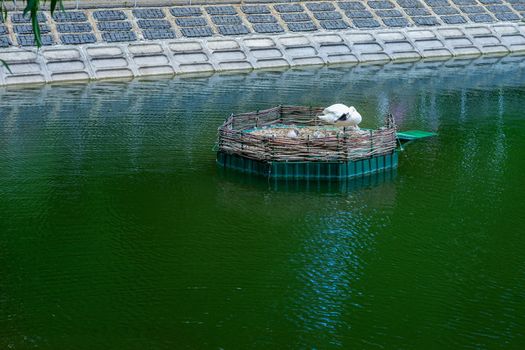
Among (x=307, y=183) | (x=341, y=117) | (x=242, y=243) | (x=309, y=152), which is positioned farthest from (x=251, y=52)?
(x=242, y=243)

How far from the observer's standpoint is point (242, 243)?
2827cm

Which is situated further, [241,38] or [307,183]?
[241,38]

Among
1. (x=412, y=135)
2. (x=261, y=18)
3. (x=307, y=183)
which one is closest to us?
(x=307, y=183)

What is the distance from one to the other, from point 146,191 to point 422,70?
3668 cm

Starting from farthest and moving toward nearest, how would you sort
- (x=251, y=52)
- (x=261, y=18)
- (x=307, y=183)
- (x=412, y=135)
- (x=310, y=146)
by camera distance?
(x=261, y=18) → (x=251, y=52) → (x=412, y=135) → (x=307, y=183) → (x=310, y=146)

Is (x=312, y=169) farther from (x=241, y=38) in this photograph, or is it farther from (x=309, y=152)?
(x=241, y=38)

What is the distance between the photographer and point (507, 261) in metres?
26.6

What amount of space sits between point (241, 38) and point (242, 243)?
3976 cm

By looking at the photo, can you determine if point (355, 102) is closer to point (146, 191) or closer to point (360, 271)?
point (146, 191)

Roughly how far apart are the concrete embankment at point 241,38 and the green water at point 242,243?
503 inches

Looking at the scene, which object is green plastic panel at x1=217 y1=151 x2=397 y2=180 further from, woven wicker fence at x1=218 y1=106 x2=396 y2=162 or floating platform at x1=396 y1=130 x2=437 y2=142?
floating platform at x1=396 y1=130 x2=437 y2=142

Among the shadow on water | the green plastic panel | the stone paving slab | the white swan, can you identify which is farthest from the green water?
the stone paving slab

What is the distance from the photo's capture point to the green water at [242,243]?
2223 centimetres

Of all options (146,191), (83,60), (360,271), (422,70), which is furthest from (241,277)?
(422,70)
